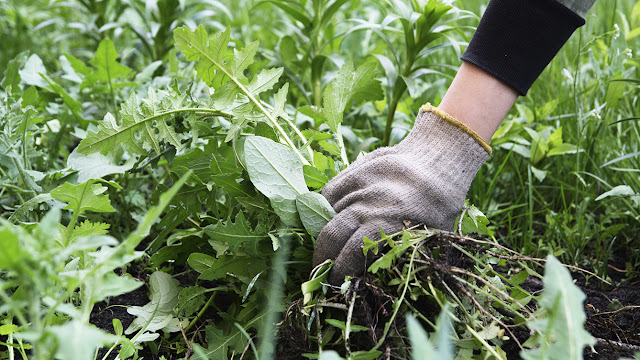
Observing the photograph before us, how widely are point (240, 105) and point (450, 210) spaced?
2.08ft

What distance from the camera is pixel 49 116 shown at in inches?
78.9

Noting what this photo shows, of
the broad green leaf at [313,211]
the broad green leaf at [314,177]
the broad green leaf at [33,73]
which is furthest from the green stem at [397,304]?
the broad green leaf at [33,73]

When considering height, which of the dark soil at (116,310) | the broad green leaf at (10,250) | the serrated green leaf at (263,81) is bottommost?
the dark soil at (116,310)

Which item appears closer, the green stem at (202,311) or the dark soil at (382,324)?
the dark soil at (382,324)

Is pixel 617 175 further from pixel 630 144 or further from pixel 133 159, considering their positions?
pixel 133 159

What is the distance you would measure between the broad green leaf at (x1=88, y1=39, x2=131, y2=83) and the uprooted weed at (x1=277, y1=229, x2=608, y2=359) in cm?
126

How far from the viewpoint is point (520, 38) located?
124cm

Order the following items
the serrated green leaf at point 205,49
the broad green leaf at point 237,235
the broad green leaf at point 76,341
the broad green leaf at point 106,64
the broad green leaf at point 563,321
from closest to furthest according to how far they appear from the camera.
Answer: the broad green leaf at point 76,341 < the broad green leaf at point 563,321 < the broad green leaf at point 237,235 < the serrated green leaf at point 205,49 < the broad green leaf at point 106,64

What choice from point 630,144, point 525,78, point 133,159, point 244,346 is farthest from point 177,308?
point 630,144

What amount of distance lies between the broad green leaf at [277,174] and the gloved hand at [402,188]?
8 centimetres

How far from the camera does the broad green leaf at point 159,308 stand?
126 cm

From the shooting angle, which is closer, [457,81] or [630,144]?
[457,81]

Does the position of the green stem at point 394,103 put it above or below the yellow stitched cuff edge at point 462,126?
below

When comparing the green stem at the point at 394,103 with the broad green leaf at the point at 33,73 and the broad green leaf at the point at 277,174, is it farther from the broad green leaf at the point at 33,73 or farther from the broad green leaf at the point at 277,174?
the broad green leaf at the point at 33,73
